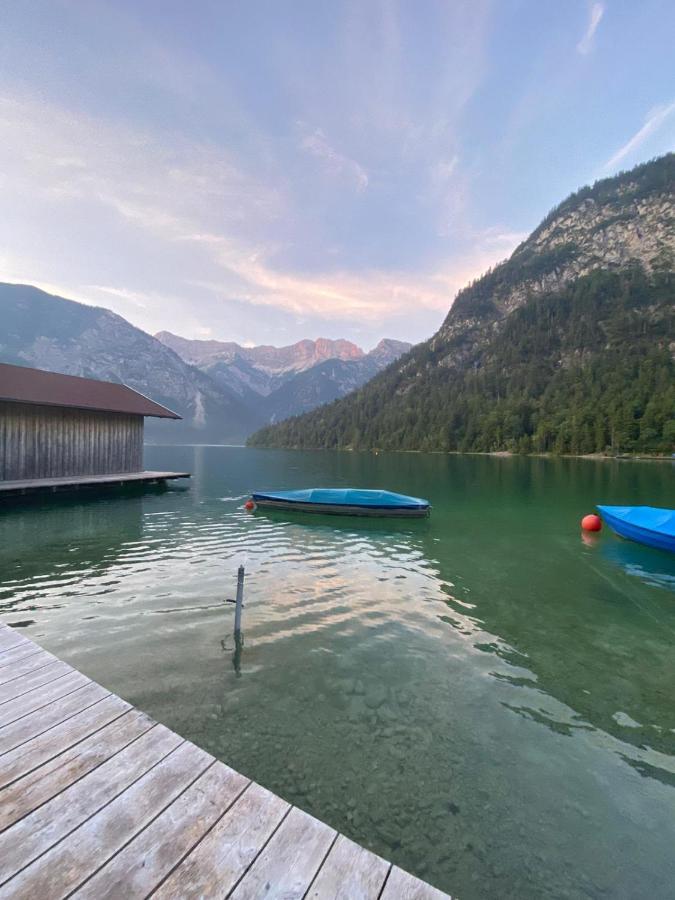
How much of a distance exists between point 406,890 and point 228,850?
134 centimetres

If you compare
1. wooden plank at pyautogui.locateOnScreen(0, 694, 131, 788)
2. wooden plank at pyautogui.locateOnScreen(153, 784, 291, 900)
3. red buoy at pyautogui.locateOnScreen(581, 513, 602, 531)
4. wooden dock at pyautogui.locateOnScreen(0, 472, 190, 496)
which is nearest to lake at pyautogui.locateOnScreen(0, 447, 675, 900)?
wooden plank at pyautogui.locateOnScreen(0, 694, 131, 788)

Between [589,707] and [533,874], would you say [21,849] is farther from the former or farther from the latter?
[589,707]

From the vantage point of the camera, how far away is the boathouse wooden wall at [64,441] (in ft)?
93.6

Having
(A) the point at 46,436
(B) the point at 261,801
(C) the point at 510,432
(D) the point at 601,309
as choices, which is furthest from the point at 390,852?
(D) the point at 601,309

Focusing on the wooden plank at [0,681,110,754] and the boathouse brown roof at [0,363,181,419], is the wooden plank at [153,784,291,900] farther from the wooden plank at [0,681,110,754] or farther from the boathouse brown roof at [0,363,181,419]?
the boathouse brown roof at [0,363,181,419]

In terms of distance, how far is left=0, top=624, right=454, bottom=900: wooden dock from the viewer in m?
2.87

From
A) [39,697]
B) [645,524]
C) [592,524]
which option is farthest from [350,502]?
[39,697]

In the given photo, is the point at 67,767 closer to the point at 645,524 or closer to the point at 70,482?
the point at 645,524

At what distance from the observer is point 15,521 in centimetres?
2183

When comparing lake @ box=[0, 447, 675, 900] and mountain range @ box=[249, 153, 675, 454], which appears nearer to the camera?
lake @ box=[0, 447, 675, 900]

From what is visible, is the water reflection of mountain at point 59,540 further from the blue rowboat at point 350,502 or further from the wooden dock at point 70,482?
the blue rowboat at point 350,502

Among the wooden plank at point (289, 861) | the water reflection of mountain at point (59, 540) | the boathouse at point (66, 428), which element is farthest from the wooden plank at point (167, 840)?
the boathouse at point (66, 428)

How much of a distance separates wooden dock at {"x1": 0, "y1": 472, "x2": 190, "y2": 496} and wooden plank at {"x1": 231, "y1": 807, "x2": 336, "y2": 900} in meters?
30.6

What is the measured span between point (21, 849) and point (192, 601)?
9.12 metres
